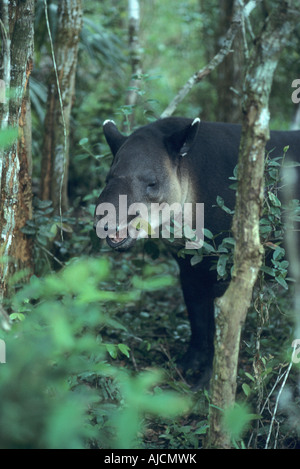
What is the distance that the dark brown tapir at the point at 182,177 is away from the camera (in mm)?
4129

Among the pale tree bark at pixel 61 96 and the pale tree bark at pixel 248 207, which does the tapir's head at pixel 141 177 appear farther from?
the pale tree bark at pixel 248 207

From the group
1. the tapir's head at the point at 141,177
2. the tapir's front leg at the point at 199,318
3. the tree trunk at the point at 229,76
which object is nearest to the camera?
the tapir's head at the point at 141,177

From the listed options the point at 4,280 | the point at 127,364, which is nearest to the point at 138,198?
the point at 4,280

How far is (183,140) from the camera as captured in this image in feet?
14.3

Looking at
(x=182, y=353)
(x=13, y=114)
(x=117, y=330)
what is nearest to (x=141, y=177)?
(x=13, y=114)

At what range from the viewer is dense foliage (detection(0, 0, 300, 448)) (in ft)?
7.29

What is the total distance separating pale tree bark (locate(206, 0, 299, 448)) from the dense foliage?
0.21m

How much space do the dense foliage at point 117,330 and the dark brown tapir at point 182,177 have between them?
0.22 meters

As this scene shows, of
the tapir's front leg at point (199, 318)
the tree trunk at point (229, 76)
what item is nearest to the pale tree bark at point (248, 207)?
the tapir's front leg at point (199, 318)

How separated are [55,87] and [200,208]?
2027 millimetres
